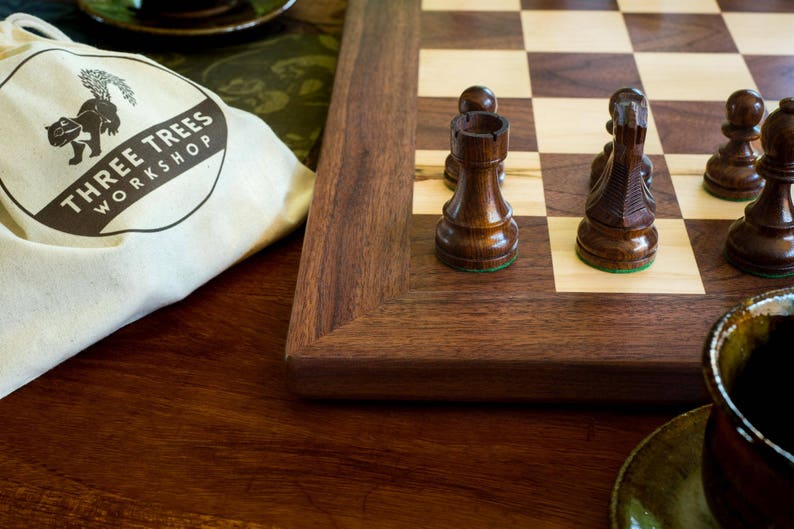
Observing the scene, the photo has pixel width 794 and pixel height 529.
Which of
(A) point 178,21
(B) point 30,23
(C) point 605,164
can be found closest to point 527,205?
(C) point 605,164

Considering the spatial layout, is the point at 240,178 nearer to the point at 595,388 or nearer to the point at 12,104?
the point at 12,104

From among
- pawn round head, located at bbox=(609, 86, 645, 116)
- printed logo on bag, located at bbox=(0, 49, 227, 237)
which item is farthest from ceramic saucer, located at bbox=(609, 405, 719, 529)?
printed logo on bag, located at bbox=(0, 49, 227, 237)

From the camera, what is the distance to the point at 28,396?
83 cm

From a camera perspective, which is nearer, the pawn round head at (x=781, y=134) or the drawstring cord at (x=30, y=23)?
the pawn round head at (x=781, y=134)

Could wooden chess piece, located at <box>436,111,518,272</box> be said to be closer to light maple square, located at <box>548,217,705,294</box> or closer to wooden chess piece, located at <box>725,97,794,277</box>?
light maple square, located at <box>548,217,705,294</box>

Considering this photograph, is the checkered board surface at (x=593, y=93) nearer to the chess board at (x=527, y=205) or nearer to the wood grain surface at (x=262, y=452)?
the chess board at (x=527, y=205)

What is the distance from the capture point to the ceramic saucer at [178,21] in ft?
4.76

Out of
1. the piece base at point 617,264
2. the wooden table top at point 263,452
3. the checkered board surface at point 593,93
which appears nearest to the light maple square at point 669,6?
the checkered board surface at point 593,93

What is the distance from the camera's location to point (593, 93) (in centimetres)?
121

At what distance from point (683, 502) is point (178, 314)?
535 mm

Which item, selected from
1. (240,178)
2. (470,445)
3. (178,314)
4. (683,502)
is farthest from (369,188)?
(683,502)

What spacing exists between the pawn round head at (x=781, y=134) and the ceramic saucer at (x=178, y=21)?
3.07ft

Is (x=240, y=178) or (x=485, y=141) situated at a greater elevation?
(x=485, y=141)

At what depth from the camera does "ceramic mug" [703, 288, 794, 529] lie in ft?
1.69
